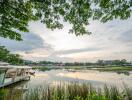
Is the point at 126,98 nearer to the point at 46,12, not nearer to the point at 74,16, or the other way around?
the point at 74,16

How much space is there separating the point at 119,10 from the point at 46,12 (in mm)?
3003

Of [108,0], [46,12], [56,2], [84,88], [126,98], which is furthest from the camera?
[84,88]

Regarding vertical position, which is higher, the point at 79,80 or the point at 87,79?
the point at 87,79

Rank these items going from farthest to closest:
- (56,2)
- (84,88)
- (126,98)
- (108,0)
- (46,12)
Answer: (84,88)
(126,98)
(46,12)
(56,2)
(108,0)

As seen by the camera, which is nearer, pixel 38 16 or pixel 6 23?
pixel 38 16

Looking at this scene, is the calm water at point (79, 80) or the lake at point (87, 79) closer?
the calm water at point (79, 80)

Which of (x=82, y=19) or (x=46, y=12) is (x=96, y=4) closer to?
(x=82, y=19)

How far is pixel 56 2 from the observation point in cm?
763

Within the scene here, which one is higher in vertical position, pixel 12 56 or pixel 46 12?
pixel 46 12

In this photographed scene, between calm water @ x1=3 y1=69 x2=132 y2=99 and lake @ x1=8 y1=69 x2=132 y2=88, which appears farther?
lake @ x1=8 y1=69 x2=132 y2=88

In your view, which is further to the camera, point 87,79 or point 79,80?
point 87,79

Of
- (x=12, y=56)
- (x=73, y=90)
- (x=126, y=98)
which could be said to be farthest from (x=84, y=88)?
(x=12, y=56)

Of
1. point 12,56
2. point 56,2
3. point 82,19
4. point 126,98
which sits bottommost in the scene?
point 126,98

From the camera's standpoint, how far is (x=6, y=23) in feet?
31.4
